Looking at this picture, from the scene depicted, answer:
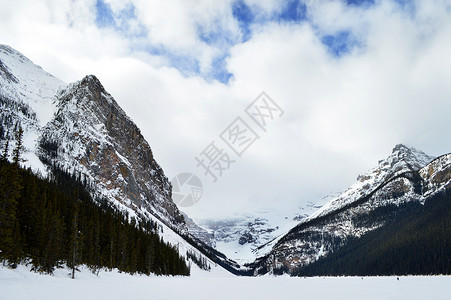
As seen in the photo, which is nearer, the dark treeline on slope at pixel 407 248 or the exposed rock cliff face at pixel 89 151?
the dark treeline on slope at pixel 407 248

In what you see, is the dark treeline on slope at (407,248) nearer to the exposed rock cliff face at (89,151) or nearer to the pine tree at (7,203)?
the exposed rock cliff face at (89,151)

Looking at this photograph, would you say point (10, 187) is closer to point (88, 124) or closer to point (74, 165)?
point (74, 165)

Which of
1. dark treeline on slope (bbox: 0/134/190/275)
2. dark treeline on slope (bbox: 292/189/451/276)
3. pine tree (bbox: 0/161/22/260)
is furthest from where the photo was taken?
dark treeline on slope (bbox: 292/189/451/276)

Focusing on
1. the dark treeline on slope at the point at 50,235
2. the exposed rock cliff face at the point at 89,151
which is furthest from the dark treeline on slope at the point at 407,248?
the exposed rock cliff face at the point at 89,151

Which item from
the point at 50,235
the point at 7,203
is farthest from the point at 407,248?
the point at 7,203

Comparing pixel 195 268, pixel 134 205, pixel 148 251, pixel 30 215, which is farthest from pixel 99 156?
pixel 30 215

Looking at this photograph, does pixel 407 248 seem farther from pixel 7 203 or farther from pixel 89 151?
pixel 89 151

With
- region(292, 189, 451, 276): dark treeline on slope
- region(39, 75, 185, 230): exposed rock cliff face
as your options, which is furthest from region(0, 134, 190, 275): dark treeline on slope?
region(292, 189, 451, 276): dark treeline on slope

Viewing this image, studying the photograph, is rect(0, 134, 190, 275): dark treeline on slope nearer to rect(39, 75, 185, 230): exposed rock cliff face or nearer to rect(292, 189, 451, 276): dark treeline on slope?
rect(39, 75, 185, 230): exposed rock cliff face

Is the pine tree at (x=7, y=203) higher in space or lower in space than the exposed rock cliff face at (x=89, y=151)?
lower
